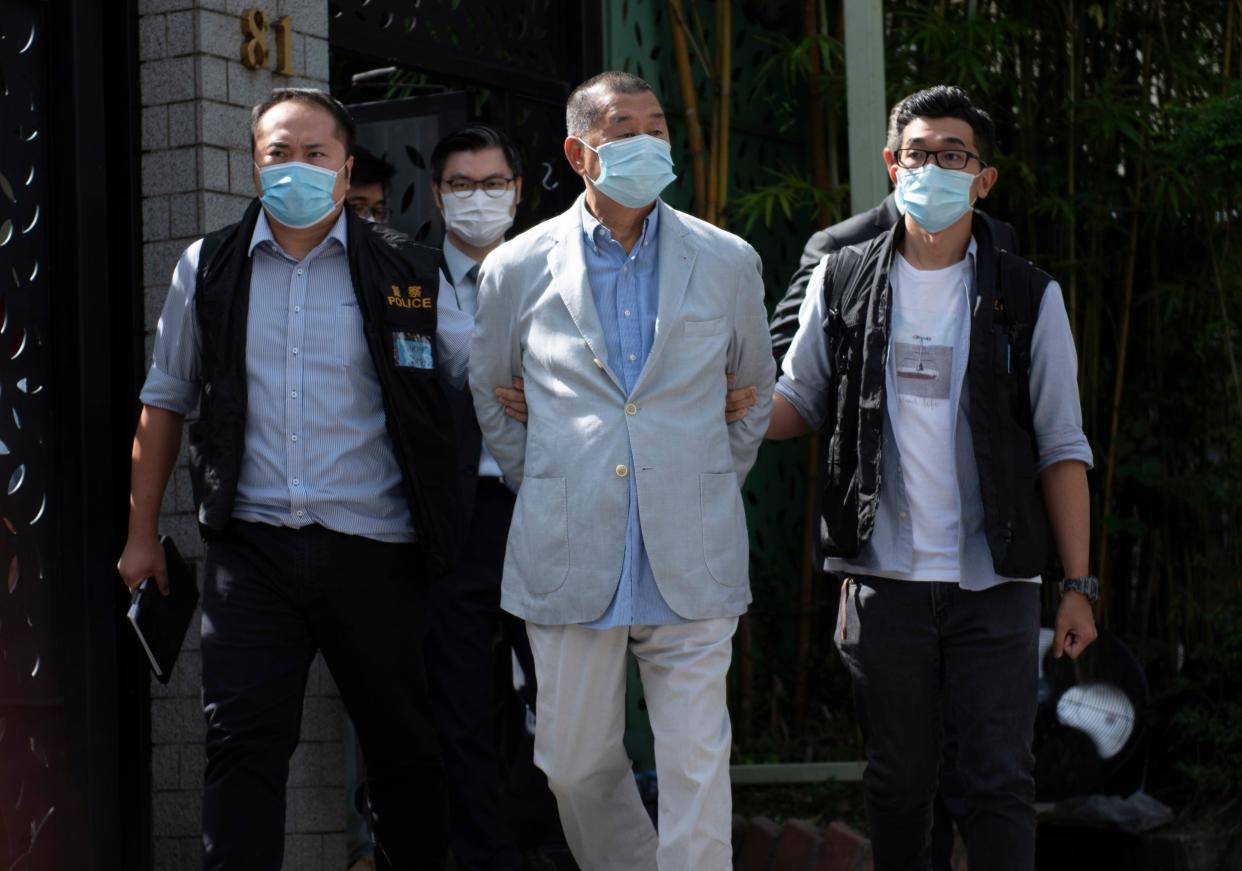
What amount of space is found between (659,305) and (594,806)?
45.6 inches

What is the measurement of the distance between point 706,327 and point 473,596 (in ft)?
5.09

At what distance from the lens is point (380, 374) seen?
4820 millimetres

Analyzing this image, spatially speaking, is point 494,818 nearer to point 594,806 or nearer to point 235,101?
point 594,806

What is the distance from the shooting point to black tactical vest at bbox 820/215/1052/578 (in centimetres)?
466

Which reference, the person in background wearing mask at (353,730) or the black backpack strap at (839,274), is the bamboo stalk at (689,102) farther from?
the black backpack strap at (839,274)

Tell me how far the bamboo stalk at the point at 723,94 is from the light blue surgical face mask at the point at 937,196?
315 centimetres

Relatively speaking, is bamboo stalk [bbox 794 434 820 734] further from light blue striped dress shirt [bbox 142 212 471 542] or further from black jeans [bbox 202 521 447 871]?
light blue striped dress shirt [bbox 142 212 471 542]

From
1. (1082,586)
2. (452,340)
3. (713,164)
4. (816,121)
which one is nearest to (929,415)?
(1082,586)

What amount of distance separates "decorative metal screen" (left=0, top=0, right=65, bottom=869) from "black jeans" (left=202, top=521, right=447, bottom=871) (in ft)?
2.85

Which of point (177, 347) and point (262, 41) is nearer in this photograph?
point (177, 347)

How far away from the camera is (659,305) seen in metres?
4.56

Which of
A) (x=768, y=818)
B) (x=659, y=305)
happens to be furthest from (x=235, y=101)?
(x=768, y=818)

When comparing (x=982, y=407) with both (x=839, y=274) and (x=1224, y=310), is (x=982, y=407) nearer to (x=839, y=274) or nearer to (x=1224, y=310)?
(x=839, y=274)

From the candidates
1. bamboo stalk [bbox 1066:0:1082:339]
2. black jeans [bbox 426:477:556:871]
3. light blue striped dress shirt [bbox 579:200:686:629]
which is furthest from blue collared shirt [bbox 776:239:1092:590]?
bamboo stalk [bbox 1066:0:1082:339]
